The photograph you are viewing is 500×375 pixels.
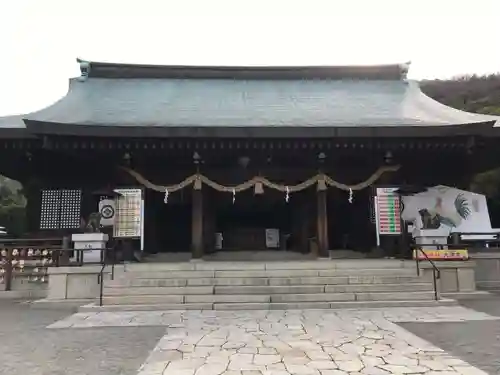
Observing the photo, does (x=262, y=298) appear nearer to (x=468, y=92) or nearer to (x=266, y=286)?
(x=266, y=286)

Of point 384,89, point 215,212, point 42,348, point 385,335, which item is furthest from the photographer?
point 384,89

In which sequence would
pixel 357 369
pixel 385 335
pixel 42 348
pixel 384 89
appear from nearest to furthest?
pixel 357 369, pixel 42 348, pixel 385 335, pixel 384 89

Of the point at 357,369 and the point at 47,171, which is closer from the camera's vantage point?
the point at 357,369

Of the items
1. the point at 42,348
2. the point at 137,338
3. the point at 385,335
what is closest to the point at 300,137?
the point at 385,335

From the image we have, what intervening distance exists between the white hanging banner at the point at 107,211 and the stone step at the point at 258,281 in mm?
2418

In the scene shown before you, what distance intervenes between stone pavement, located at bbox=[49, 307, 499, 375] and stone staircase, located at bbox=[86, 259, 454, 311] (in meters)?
0.44

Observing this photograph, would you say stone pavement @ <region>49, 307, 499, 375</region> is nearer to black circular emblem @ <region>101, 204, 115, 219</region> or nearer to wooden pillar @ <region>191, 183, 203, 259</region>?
wooden pillar @ <region>191, 183, 203, 259</region>

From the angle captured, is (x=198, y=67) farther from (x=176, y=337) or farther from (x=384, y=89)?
(x=176, y=337)

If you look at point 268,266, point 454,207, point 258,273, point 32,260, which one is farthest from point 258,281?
point 454,207

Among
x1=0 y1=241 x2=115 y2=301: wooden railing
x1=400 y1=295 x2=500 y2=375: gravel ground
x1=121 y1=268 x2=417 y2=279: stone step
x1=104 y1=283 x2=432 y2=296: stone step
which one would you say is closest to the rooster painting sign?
x1=121 y1=268 x2=417 y2=279: stone step

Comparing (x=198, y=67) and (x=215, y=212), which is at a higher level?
(x=198, y=67)

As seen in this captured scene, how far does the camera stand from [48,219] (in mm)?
11016

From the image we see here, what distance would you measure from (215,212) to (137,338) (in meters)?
7.40

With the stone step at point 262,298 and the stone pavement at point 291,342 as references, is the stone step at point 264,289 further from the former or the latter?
the stone pavement at point 291,342
